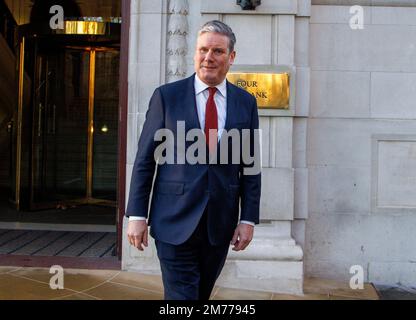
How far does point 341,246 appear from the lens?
5.12 m

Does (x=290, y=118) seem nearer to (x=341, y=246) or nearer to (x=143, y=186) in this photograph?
(x=341, y=246)

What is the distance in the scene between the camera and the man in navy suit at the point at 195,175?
2.63m

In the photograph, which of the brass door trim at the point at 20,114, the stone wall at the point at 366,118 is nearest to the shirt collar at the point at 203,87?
the stone wall at the point at 366,118

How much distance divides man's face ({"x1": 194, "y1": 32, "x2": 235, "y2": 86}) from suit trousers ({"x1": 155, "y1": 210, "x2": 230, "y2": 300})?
734 millimetres

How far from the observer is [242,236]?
9.22 feet

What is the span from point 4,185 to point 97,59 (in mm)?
4275

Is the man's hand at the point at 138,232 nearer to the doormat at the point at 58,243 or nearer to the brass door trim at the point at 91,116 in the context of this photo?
the doormat at the point at 58,243

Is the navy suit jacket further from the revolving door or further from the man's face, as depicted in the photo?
the revolving door

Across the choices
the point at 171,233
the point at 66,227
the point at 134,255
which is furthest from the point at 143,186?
the point at 66,227

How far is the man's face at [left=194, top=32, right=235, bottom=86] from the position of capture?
2600mm

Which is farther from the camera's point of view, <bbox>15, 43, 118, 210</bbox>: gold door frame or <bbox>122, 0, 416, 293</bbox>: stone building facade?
<bbox>15, 43, 118, 210</bbox>: gold door frame

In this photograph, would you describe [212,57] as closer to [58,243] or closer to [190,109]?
[190,109]

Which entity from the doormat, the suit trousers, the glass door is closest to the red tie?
the suit trousers

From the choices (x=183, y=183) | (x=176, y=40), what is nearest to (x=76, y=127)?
(x=176, y=40)
